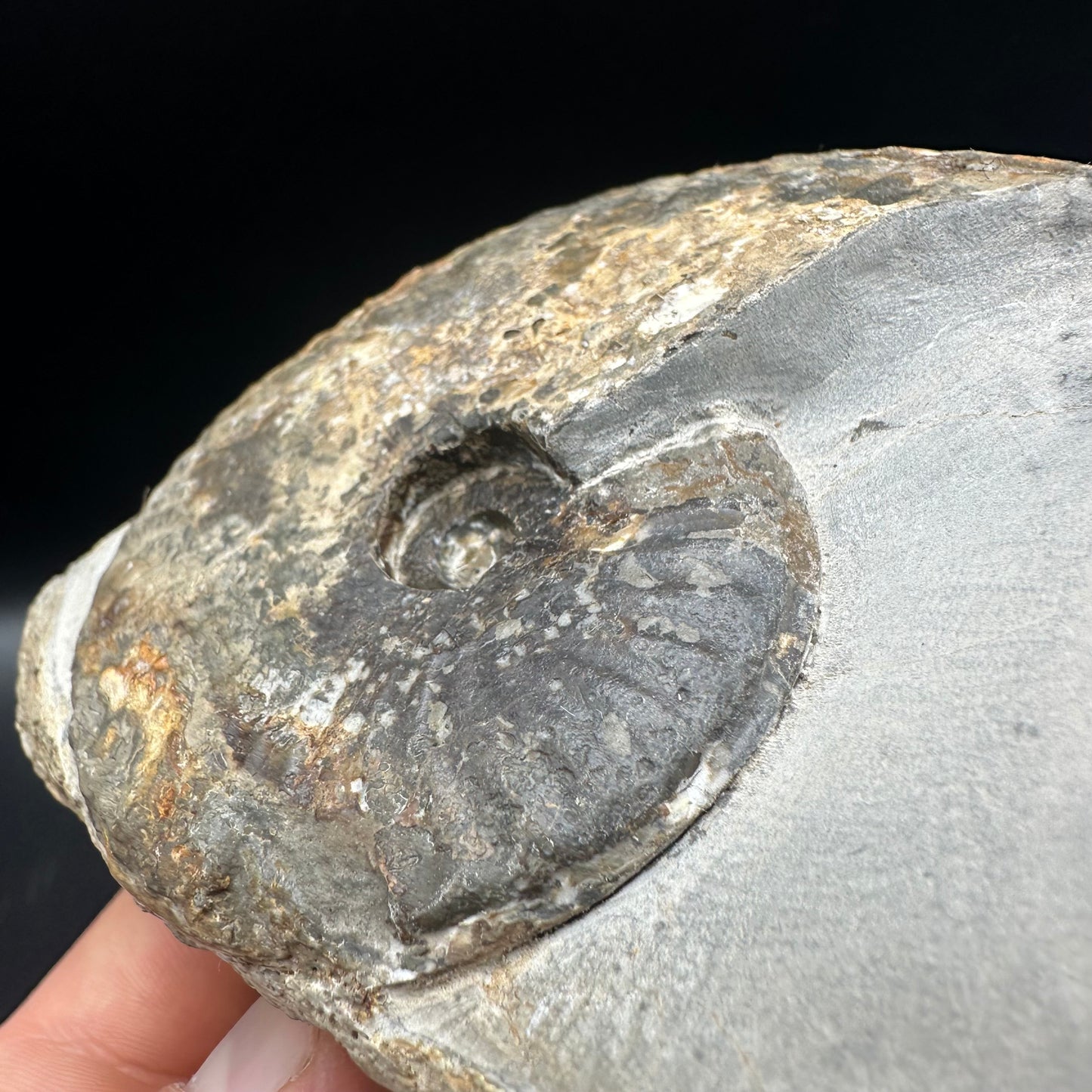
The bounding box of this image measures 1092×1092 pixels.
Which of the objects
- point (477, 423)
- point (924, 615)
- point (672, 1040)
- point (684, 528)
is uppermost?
point (477, 423)

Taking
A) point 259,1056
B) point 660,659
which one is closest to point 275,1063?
point 259,1056

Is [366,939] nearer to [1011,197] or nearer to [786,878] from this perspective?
[786,878]

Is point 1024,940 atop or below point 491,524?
below

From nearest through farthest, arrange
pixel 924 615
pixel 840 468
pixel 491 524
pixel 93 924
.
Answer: pixel 924 615 < pixel 840 468 < pixel 491 524 < pixel 93 924

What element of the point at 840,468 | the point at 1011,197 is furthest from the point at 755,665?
the point at 1011,197

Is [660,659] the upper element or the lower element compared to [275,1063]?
upper

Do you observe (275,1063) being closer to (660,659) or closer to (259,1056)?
(259,1056)

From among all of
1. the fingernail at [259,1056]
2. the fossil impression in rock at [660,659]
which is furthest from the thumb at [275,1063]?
the fossil impression in rock at [660,659]
